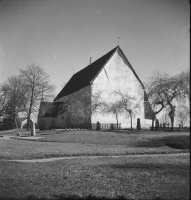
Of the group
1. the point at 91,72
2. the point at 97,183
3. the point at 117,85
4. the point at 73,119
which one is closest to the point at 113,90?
the point at 117,85

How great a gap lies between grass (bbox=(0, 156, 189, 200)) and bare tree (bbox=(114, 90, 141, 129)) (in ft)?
79.2

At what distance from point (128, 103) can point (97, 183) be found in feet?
90.8

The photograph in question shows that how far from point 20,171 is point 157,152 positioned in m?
9.38

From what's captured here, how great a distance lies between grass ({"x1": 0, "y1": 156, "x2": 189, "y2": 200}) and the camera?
16.5 feet

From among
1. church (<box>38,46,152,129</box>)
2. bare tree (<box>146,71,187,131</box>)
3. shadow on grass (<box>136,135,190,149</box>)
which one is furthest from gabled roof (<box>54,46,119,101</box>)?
shadow on grass (<box>136,135,190,149</box>)

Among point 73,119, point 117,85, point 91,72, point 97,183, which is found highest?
point 91,72

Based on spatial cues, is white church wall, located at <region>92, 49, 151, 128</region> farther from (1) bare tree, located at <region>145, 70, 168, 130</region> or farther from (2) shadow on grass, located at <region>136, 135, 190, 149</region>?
(2) shadow on grass, located at <region>136, 135, 190, 149</region>

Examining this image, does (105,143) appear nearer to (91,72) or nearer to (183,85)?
(183,85)

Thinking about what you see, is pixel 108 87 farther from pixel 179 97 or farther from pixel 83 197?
pixel 83 197

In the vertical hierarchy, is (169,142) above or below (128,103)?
below

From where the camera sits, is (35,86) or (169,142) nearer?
(169,142)

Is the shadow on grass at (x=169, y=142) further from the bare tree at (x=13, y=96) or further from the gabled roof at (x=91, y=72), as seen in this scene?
the bare tree at (x=13, y=96)

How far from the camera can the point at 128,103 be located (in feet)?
109

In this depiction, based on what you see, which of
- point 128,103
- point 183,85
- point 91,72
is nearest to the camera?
point 183,85
